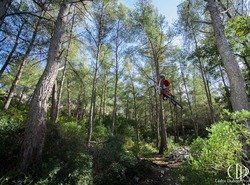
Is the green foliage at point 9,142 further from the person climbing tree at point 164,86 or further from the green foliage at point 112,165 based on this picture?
the person climbing tree at point 164,86

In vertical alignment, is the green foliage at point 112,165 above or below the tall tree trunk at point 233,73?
below

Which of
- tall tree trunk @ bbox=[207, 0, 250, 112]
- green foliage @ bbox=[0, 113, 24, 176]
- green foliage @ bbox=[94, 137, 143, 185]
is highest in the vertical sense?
tall tree trunk @ bbox=[207, 0, 250, 112]

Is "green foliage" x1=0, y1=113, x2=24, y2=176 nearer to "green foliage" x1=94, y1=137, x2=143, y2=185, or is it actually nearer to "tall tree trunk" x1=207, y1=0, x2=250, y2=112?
"green foliage" x1=94, y1=137, x2=143, y2=185

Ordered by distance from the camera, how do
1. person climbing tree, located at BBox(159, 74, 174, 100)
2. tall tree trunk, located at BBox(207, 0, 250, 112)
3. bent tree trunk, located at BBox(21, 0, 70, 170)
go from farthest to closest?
person climbing tree, located at BBox(159, 74, 174, 100) → tall tree trunk, located at BBox(207, 0, 250, 112) → bent tree trunk, located at BBox(21, 0, 70, 170)

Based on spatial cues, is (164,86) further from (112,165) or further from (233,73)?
(112,165)

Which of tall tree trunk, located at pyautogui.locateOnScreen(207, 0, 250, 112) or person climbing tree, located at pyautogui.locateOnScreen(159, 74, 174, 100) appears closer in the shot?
tall tree trunk, located at pyautogui.locateOnScreen(207, 0, 250, 112)

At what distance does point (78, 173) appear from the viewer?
141 inches

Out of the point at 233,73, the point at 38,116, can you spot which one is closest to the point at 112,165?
the point at 38,116

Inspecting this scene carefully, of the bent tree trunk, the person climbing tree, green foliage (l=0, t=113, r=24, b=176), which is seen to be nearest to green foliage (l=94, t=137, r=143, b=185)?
the bent tree trunk

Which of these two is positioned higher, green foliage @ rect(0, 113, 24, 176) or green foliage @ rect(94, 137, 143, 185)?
green foliage @ rect(0, 113, 24, 176)

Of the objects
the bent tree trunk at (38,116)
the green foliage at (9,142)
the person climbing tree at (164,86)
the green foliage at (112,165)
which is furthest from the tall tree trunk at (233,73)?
the green foliage at (9,142)

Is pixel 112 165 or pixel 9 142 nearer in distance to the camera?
pixel 9 142

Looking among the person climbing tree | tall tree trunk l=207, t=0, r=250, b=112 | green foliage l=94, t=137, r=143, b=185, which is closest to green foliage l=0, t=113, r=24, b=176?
green foliage l=94, t=137, r=143, b=185

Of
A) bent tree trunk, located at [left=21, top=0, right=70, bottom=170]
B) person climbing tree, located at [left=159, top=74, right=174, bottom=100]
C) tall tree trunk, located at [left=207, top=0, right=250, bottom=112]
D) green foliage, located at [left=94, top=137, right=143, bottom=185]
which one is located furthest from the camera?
person climbing tree, located at [left=159, top=74, right=174, bottom=100]
